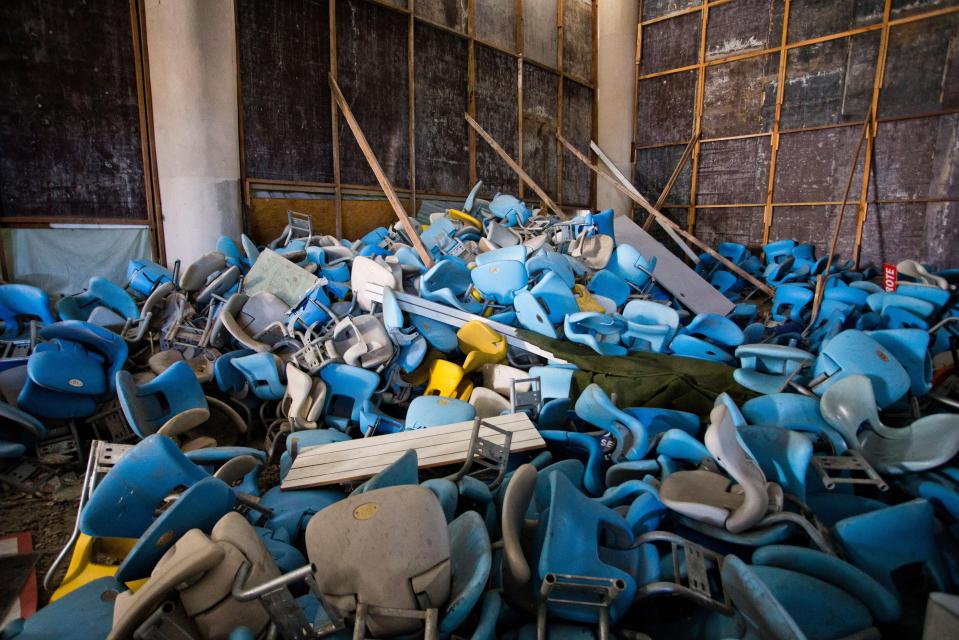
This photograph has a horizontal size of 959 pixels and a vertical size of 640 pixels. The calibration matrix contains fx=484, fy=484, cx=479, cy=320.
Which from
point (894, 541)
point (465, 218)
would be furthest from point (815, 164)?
point (894, 541)

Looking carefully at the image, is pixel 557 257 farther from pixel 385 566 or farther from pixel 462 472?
pixel 385 566

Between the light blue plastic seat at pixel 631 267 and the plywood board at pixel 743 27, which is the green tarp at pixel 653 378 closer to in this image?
the light blue plastic seat at pixel 631 267

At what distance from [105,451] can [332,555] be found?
4.45ft

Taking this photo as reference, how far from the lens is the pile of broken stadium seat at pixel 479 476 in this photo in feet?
3.74

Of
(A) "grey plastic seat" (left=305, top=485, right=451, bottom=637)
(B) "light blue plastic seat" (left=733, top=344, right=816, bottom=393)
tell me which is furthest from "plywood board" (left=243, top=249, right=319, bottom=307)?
(B) "light blue plastic seat" (left=733, top=344, right=816, bottom=393)

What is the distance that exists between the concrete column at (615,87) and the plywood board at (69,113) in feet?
22.8

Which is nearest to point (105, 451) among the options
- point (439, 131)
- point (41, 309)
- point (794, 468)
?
point (41, 309)

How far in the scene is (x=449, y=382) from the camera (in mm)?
3070

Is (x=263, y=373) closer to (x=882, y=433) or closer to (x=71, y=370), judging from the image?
(x=71, y=370)

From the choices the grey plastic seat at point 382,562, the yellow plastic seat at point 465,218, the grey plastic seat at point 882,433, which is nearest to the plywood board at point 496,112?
the yellow plastic seat at point 465,218

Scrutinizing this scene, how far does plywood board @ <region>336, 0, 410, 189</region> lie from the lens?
228 inches

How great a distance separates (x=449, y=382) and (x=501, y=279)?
2.95 ft

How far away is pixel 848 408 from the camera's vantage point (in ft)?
6.54

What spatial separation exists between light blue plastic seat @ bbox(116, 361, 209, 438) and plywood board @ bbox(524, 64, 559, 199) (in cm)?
638
